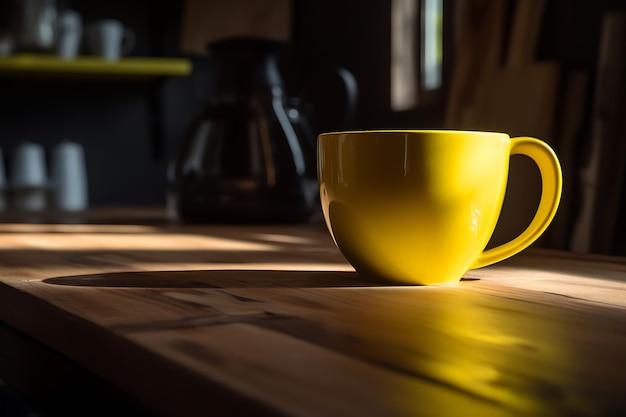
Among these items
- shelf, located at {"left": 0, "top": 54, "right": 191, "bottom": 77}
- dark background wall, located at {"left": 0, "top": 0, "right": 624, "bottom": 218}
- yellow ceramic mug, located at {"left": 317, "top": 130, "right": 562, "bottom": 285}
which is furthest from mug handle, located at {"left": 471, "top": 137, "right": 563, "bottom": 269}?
shelf, located at {"left": 0, "top": 54, "right": 191, "bottom": 77}

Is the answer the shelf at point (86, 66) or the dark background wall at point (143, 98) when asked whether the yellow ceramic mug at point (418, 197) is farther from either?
the shelf at point (86, 66)

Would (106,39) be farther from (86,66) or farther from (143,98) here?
(143,98)

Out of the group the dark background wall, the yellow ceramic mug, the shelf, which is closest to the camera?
the yellow ceramic mug

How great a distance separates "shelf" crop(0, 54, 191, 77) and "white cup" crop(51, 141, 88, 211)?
0.20m

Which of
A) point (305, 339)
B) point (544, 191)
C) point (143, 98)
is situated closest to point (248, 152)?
point (544, 191)

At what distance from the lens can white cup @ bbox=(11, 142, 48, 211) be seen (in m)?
1.95

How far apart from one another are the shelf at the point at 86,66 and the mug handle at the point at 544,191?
153cm

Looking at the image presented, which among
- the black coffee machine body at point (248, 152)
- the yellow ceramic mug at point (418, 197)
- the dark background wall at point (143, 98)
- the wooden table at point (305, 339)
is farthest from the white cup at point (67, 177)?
the yellow ceramic mug at point (418, 197)

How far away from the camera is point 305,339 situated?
1.19 ft

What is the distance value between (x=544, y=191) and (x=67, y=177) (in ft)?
5.39

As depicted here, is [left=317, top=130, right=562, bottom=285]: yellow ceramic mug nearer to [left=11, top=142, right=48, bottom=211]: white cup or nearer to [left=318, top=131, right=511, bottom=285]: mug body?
[left=318, top=131, right=511, bottom=285]: mug body

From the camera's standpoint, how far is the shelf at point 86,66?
1.88 meters

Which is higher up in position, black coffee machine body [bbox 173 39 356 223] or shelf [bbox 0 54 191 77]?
shelf [bbox 0 54 191 77]

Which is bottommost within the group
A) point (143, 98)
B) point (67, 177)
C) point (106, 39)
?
point (67, 177)
